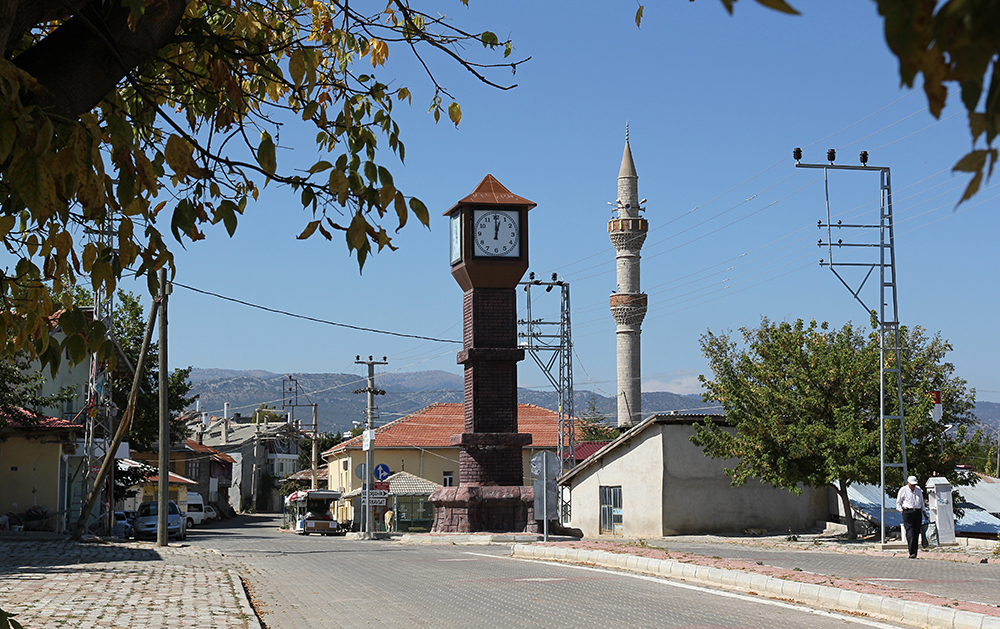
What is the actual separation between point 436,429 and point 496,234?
117 ft

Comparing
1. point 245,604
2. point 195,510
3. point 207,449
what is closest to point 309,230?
point 245,604

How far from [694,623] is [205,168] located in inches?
264

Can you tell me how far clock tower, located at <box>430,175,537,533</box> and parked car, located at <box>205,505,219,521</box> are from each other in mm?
42462

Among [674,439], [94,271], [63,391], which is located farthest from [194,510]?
[94,271]

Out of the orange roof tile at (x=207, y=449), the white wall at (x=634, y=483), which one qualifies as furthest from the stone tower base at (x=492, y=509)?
the orange roof tile at (x=207, y=449)

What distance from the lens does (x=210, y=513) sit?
75188 mm

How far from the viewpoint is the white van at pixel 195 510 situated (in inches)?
2537

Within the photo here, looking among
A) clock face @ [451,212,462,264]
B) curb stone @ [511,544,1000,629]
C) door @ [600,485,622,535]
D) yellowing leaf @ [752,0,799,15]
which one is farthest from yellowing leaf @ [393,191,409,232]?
door @ [600,485,622,535]

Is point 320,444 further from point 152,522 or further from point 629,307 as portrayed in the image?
point 152,522

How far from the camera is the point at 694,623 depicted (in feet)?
33.0

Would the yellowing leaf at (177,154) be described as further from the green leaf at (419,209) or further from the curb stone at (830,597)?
the curb stone at (830,597)

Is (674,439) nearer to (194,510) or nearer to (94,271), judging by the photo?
(94,271)

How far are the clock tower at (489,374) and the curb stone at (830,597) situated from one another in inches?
668

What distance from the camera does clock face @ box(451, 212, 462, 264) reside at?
36250 millimetres
